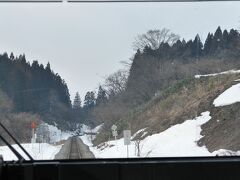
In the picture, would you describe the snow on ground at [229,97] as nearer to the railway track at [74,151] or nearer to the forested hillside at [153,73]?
the forested hillside at [153,73]

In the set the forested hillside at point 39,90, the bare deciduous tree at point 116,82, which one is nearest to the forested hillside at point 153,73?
the bare deciduous tree at point 116,82

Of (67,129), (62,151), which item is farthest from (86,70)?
(62,151)

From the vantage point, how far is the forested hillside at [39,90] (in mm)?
5551

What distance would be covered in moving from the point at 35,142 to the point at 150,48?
1.84m

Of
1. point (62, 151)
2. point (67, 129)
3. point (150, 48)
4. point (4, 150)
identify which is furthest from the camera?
point (150, 48)

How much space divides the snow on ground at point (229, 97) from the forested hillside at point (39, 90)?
2.00 meters

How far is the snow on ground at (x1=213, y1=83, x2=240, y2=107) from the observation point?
618 cm

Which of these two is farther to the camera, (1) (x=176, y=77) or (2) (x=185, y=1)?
(1) (x=176, y=77)

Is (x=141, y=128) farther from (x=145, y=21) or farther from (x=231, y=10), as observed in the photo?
(x=231, y=10)

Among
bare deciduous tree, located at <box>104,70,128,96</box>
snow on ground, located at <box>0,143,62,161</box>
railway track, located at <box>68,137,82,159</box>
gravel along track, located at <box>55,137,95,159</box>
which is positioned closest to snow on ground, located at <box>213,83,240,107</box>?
bare deciduous tree, located at <box>104,70,128,96</box>

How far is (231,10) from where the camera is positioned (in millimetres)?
5605

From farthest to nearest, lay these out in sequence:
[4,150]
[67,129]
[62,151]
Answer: [67,129] → [62,151] → [4,150]

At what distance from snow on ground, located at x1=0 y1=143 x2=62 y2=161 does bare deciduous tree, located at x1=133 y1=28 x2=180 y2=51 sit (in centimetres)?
160

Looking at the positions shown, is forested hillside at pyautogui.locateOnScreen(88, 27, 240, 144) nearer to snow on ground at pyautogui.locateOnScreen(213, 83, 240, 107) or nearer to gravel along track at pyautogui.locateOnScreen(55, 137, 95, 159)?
snow on ground at pyautogui.locateOnScreen(213, 83, 240, 107)
